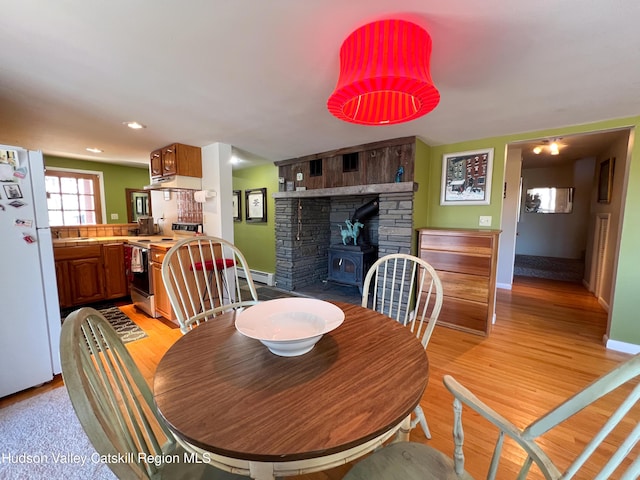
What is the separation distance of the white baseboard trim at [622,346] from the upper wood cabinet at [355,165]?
244 centimetres

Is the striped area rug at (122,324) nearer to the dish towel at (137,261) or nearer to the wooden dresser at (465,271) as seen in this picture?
A: the dish towel at (137,261)

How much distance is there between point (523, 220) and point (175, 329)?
7429 mm

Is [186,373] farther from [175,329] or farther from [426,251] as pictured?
[426,251]

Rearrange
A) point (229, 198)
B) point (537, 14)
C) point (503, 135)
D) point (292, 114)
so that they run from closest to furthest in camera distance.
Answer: point (537, 14), point (292, 114), point (503, 135), point (229, 198)

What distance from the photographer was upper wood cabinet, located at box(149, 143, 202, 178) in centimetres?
316

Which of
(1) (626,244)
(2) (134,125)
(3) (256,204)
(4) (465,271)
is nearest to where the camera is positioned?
(1) (626,244)

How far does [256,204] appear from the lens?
191 inches

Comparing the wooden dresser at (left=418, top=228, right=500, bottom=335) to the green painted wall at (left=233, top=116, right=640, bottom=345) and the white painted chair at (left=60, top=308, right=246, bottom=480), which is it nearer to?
the green painted wall at (left=233, top=116, right=640, bottom=345)

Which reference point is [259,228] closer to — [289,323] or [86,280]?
[86,280]

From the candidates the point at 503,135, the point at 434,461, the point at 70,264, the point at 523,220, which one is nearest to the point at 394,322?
the point at 434,461

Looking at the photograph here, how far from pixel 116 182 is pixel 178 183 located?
8.40 ft

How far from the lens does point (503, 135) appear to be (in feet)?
9.22

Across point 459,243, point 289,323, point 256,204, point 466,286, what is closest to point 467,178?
point 459,243

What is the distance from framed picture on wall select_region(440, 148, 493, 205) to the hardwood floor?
59.1 inches
